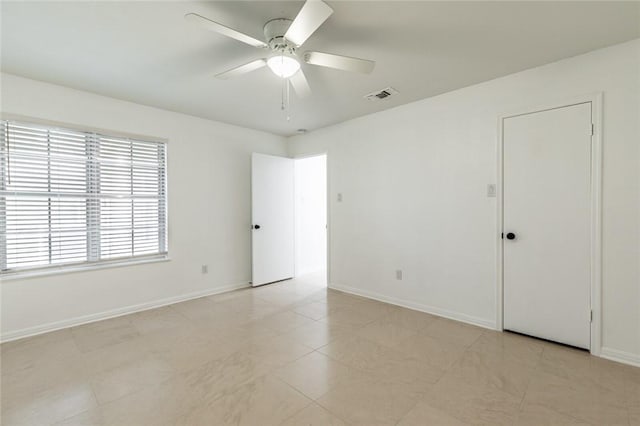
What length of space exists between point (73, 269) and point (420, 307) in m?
3.94

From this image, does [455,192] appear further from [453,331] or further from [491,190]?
[453,331]

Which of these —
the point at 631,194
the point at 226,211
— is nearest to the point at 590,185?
the point at 631,194

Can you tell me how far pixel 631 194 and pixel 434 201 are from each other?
5.09ft

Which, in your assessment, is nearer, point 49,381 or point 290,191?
point 49,381

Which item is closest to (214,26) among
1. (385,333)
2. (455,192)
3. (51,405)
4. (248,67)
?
(248,67)

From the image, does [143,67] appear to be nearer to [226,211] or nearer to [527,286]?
[226,211]

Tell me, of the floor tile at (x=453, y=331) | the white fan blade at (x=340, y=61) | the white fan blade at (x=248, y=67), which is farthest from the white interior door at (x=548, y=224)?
the white fan blade at (x=248, y=67)

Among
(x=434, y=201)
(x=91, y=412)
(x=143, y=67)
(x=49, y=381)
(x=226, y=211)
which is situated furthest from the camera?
(x=226, y=211)

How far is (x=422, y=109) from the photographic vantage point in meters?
3.40

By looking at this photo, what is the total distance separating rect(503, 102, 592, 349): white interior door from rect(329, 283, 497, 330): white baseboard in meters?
0.22

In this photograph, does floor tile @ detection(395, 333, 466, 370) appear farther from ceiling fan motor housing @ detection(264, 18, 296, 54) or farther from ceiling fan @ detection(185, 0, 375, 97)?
ceiling fan motor housing @ detection(264, 18, 296, 54)

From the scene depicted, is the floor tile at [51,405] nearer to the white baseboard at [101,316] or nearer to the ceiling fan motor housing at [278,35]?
the white baseboard at [101,316]

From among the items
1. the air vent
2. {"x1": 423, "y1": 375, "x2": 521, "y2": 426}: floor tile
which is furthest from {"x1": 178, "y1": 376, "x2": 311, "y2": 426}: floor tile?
the air vent

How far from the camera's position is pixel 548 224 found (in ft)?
8.55
